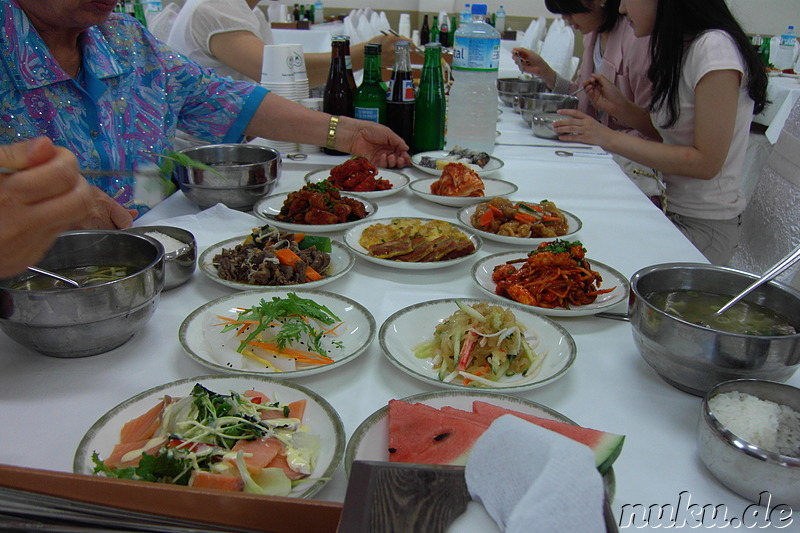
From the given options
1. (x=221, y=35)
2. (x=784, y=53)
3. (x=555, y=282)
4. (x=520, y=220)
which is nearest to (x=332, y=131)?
(x=520, y=220)

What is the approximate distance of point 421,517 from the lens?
0.49 m

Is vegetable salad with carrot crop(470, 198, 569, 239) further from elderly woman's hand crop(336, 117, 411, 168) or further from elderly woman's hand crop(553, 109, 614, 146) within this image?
elderly woman's hand crop(553, 109, 614, 146)

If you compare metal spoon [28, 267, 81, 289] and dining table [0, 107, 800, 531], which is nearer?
dining table [0, 107, 800, 531]

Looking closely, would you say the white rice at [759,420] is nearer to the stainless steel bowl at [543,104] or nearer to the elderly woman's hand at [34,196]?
the elderly woman's hand at [34,196]

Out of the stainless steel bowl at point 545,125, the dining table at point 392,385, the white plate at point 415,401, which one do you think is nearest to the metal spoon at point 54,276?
the dining table at point 392,385

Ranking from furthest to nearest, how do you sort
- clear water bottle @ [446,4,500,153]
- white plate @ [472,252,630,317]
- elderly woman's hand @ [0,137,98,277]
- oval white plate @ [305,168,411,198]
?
clear water bottle @ [446,4,500,153]
oval white plate @ [305,168,411,198]
white plate @ [472,252,630,317]
elderly woman's hand @ [0,137,98,277]

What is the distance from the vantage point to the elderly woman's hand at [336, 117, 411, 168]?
2385 millimetres

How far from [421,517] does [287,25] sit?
8092 mm

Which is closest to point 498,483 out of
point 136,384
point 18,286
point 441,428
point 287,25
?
point 441,428

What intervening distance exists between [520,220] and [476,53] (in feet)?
3.39

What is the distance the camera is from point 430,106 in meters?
2.64

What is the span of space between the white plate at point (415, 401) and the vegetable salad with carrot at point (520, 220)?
2.80 feet

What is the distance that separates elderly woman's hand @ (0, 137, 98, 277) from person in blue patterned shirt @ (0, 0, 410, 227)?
0.66m

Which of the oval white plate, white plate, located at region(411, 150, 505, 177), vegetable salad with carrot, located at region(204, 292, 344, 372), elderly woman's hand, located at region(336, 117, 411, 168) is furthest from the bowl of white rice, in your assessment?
elderly woman's hand, located at region(336, 117, 411, 168)
